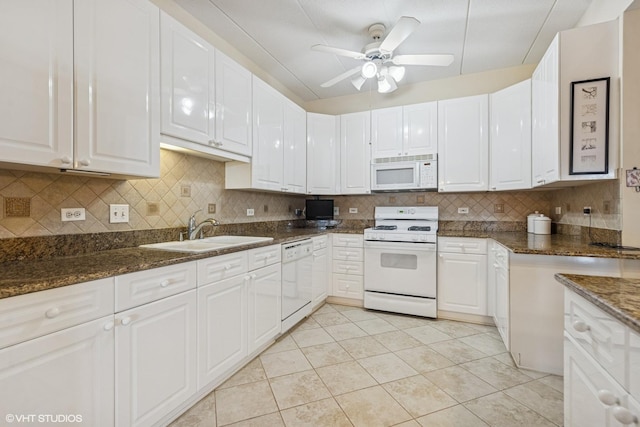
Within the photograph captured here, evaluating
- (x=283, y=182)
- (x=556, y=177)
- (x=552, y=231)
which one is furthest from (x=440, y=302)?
(x=283, y=182)

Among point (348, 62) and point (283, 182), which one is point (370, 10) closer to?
point (348, 62)

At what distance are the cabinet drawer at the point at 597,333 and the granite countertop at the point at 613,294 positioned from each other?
0.04 m

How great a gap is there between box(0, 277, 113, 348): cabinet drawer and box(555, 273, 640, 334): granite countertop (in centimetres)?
172

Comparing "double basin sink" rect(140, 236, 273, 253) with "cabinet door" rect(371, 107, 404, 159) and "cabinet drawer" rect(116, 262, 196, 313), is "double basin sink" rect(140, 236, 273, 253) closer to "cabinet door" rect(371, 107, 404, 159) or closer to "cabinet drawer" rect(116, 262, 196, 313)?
"cabinet drawer" rect(116, 262, 196, 313)

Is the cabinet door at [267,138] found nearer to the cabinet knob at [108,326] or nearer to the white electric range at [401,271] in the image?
the white electric range at [401,271]

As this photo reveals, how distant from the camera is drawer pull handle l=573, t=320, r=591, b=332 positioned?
2.99 ft

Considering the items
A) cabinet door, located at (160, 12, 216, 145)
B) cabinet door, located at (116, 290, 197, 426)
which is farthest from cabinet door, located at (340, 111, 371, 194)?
cabinet door, located at (116, 290, 197, 426)

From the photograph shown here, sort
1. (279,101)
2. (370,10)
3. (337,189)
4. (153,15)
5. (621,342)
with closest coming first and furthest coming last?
(621,342) → (153,15) → (370,10) → (279,101) → (337,189)

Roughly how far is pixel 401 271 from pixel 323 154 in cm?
174

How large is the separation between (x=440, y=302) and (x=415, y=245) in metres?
0.65

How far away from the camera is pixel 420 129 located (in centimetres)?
327

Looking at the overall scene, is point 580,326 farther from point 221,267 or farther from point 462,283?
point 462,283

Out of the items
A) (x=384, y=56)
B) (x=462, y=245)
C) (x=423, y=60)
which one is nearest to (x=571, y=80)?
(x=423, y=60)

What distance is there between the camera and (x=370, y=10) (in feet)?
7.28
